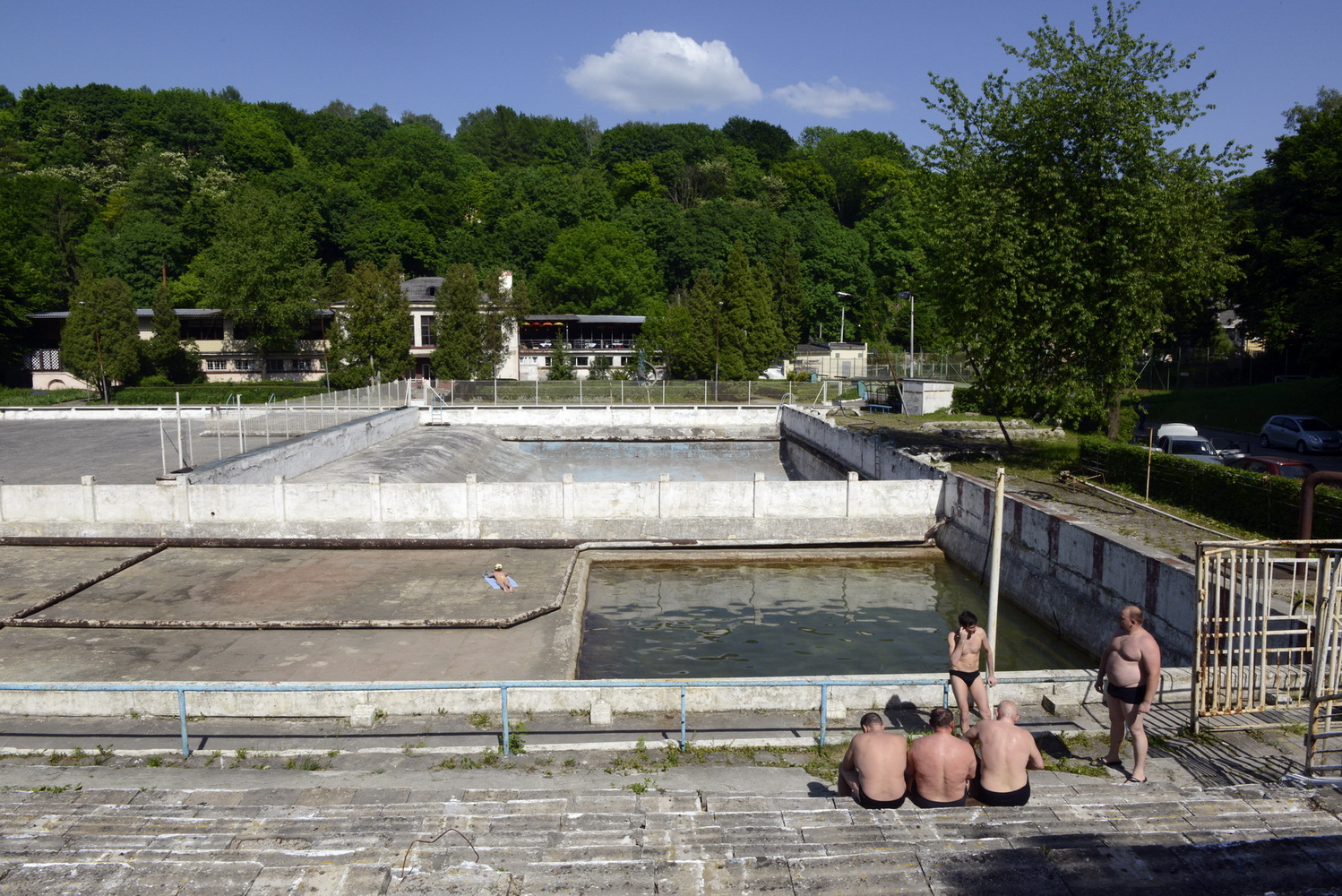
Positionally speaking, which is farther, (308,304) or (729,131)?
(729,131)

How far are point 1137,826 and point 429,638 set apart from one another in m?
11.9

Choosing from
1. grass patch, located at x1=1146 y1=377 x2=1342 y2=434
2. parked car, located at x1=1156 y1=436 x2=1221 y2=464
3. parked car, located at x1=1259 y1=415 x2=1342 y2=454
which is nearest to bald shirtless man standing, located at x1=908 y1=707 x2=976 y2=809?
parked car, located at x1=1156 y1=436 x2=1221 y2=464

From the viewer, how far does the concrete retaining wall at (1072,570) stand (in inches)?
579

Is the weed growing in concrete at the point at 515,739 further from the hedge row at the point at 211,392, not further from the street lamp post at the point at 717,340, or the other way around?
the hedge row at the point at 211,392

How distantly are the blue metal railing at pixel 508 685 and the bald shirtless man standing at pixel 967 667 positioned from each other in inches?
15.5

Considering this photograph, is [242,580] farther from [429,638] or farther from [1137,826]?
[1137,826]

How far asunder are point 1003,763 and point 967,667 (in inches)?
92.0

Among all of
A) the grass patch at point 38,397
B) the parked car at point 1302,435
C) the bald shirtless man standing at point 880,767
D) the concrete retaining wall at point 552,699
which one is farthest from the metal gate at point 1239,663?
the grass patch at point 38,397

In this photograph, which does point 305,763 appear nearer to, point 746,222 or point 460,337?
point 460,337

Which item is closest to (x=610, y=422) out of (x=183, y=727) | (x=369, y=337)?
(x=369, y=337)

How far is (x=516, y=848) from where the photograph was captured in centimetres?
714

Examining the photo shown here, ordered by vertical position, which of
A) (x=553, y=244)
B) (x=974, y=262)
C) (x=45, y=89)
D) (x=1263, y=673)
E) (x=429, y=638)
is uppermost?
(x=45, y=89)

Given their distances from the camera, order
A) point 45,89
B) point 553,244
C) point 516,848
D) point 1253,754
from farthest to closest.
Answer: point 45,89 → point 553,244 → point 1253,754 → point 516,848

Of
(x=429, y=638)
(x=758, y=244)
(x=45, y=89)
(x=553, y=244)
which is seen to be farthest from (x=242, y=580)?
(x=45, y=89)
